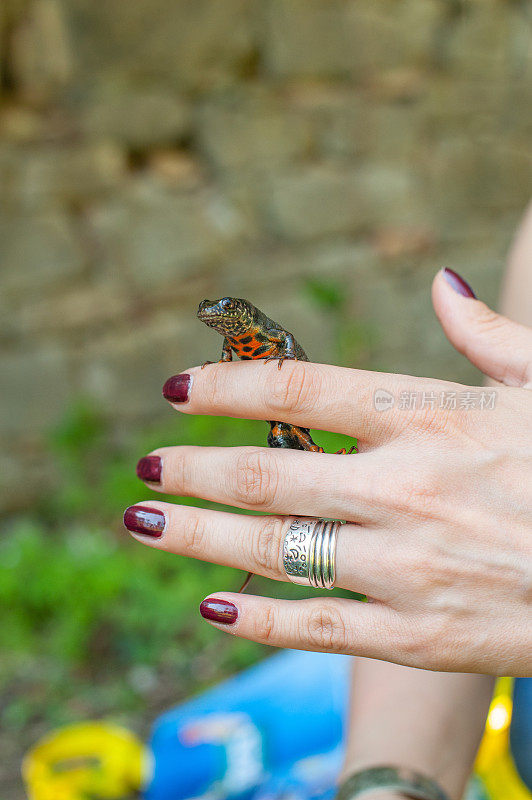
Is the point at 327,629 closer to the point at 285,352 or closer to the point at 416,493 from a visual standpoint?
the point at 416,493

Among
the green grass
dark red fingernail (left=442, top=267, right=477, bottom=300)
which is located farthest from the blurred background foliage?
dark red fingernail (left=442, top=267, right=477, bottom=300)

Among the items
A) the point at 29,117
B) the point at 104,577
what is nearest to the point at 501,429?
the point at 104,577

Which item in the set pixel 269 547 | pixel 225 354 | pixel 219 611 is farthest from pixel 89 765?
pixel 225 354

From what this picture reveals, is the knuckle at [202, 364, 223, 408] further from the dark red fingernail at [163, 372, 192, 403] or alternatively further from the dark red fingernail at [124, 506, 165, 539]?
the dark red fingernail at [124, 506, 165, 539]

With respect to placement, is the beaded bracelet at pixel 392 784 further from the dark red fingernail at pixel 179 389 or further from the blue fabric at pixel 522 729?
the dark red fingernail at pixel 179 389

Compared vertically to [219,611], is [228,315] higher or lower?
higher
